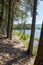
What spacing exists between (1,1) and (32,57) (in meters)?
10.2

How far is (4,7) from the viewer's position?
20.1 meters

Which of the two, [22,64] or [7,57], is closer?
[22,64]

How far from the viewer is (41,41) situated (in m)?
6.66

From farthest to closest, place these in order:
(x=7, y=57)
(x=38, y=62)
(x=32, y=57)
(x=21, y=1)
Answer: (x=21, y=1) < (x=32, y=57) < (x=7, y=57) < (x=38, y=62)

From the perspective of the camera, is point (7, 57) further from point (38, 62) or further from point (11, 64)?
point (38, 62)

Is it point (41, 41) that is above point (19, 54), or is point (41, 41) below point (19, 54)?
above

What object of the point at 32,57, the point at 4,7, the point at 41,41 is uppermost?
the point at 4,7

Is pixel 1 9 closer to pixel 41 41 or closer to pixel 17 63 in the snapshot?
pixel 17 63

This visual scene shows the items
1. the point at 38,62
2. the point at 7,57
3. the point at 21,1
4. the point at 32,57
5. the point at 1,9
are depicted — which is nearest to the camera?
the point at 38,62

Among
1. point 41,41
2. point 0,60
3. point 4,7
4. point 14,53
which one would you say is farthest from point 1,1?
point 41,41

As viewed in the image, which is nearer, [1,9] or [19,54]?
[19,54]

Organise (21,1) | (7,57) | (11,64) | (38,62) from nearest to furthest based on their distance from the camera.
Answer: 1. (38,62)
2. (11,64)
3. (7,57)
4. (21,1)

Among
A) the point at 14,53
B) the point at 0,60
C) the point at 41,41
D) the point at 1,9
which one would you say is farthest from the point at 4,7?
the point at 41,41

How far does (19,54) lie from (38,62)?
4.16 m
